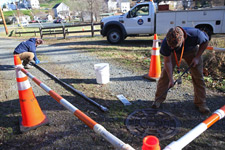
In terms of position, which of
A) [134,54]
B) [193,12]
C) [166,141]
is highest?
[193,12]

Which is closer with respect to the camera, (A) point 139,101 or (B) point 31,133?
(B) point 31,133

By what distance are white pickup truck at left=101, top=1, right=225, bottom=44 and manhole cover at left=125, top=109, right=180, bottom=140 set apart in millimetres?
7579

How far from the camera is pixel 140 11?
10008 mm

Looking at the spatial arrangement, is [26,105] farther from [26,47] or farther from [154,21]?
[154,21]

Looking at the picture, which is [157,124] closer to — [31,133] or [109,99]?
[109,99]

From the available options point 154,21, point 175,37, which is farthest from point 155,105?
point 154,21

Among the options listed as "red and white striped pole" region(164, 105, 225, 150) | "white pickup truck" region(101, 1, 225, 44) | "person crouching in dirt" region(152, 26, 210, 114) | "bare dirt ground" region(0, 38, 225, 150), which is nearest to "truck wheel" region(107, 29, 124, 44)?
"white pickup truck" region(101, 1, 225, 44)

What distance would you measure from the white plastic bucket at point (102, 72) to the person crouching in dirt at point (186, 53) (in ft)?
5.45

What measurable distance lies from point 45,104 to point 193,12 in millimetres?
8759

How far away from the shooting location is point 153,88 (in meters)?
4.33

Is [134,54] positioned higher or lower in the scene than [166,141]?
higher

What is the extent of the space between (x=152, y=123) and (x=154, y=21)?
26.8 ft

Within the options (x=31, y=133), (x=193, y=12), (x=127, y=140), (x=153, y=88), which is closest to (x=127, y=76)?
(x=153, y=88)

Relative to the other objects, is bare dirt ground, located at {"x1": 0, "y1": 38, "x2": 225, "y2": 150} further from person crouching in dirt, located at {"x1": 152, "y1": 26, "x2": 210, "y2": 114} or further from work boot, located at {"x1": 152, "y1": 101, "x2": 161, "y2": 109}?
person crouching in dirt, located at {"x1": 152, "y1": 26, "x2": 210, "y2": 114}
